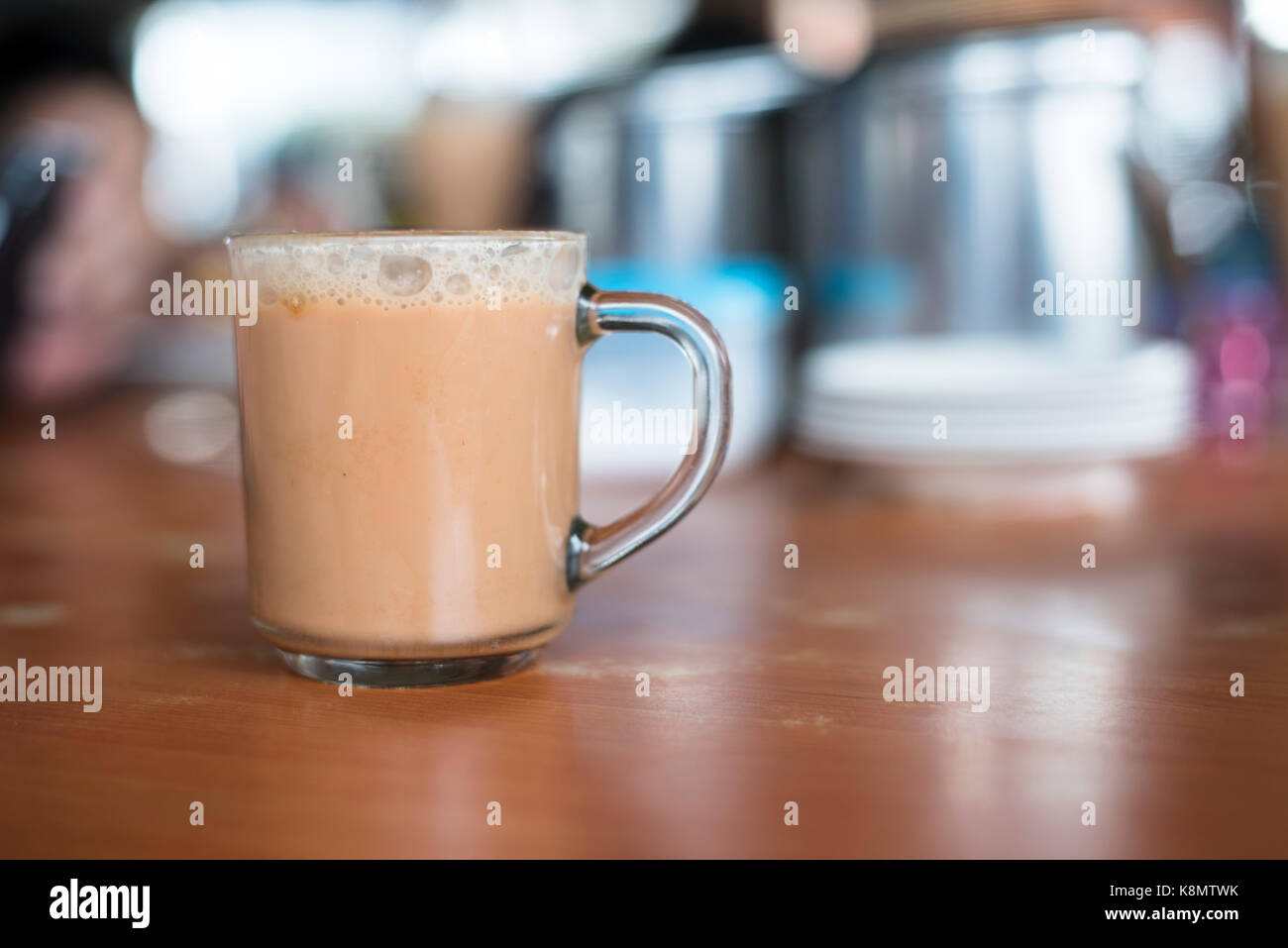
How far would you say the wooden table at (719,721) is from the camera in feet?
1.31

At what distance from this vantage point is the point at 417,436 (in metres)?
0.51

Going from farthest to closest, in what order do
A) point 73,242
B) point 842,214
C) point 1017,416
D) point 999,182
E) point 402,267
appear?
1. point 73,242
2. point 842,214
3. point 999,182
4. point 1017,416
5. point 402,267

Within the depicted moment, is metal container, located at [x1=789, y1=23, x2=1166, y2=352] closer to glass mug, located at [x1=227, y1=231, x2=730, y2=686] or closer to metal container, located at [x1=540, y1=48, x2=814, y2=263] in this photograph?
metal container, located at [x1=540, y1=48, x2=814, y2=263]

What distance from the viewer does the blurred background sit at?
3.61 feet

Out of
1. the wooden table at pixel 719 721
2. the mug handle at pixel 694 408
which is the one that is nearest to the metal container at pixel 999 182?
the wooden table at pixel 719 721

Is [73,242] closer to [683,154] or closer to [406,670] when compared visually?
[683,154]

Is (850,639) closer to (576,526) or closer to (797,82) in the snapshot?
(576,526)

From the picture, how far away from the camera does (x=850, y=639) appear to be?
63 centimetres

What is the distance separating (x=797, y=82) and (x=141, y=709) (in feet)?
3.93

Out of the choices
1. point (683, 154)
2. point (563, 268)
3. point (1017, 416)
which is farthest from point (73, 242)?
point (563, 268)

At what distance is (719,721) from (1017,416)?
0.56 meters

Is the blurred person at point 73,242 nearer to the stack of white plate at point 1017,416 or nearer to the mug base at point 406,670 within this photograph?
the stack of white plate at point 1017,416

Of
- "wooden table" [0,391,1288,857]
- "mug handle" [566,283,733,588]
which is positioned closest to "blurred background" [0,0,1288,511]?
"wooden table" [0,391,1288,857]
